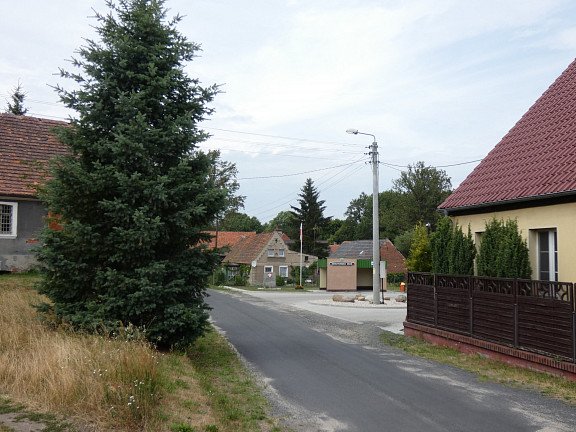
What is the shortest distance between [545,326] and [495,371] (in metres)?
1.40

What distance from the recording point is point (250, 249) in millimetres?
63469

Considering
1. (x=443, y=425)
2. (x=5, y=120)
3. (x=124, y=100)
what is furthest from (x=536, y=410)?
(x=5, y=120)

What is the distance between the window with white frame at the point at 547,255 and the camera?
12133 millimetres

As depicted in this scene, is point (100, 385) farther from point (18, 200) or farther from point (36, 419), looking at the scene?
point (18, 200)

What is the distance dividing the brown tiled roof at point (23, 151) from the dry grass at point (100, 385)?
36.4 ft

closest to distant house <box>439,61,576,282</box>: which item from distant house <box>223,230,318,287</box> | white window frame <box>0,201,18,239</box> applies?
white window frame <box>0,201,18,239</box>

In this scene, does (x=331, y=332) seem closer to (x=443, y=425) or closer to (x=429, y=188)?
(x=443, y=425)

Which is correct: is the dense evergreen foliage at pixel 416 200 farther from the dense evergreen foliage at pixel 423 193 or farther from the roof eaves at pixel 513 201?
the roof eaves at pixel 513 201

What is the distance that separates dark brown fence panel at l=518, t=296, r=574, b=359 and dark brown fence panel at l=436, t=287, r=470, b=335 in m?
2.12

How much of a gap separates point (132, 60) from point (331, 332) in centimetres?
1054

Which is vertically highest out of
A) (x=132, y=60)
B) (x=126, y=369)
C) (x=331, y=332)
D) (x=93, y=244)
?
(x=132, y=60)

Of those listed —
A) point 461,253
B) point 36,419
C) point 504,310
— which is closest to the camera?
point 36,419

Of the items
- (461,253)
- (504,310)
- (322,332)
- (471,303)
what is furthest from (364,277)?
(504,310)

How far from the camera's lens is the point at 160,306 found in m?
10.7
